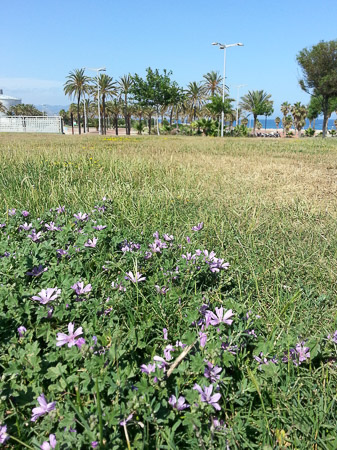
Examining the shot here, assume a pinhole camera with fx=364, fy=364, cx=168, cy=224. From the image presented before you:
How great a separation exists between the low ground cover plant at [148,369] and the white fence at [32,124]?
38.4 metres

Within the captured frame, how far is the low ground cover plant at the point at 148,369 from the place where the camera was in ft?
3.34

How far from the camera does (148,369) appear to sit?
1.14 m

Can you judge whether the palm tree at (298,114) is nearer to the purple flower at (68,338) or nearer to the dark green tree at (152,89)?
the dark green tree at (152,89)

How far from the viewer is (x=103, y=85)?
5553cm

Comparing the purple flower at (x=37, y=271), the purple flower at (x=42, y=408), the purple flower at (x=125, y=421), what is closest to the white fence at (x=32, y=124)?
the purple flower at (x=37, y=271)

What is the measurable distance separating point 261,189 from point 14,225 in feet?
9.47

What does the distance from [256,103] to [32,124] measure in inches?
1413

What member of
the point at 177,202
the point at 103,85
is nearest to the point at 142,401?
the point at 177,202

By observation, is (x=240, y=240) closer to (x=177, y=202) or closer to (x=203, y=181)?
(x=177, y=202)

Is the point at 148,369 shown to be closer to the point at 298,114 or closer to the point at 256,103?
the point at 256,103

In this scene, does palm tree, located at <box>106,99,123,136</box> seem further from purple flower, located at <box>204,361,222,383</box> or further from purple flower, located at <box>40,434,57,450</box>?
purple flower, located at <box>40,434,57,450</box>

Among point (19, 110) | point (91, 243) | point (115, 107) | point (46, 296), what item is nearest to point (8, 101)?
point (19, 110)

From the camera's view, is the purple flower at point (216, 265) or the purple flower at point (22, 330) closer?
the purple flower at point (22, 330)

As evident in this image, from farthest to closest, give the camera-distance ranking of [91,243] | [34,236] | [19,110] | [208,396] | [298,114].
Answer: [19,110], [298,114], [34,236], [91,243], [208,396]
